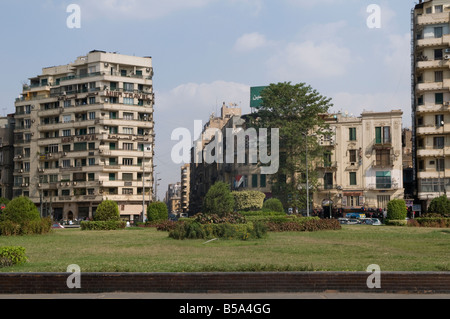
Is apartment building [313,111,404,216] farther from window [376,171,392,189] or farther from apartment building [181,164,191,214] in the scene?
apartment building [181,164,191,214]

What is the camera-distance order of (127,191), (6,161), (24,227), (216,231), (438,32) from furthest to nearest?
(6,161) → (127,191) → (438,32) → (24,227) → (216,231)

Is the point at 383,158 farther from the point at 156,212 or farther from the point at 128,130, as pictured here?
the point at 128,130

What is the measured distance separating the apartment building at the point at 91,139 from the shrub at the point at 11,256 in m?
52.9

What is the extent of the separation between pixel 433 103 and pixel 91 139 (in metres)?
42.8

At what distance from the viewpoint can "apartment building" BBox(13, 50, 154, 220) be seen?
69.9 meters

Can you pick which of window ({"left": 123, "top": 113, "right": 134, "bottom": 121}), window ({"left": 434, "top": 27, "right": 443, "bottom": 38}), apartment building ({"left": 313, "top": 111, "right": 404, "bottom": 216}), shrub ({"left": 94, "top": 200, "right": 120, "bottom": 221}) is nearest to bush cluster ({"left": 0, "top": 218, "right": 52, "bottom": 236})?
shrub ({"left": 94, "top": 200, "right": 120, "bottom": 221})

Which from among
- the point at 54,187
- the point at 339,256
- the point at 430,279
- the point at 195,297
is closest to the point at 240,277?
the point at 195,297

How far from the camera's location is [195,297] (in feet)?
36.2

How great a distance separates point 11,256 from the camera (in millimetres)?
14516

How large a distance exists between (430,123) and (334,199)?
13.5 m

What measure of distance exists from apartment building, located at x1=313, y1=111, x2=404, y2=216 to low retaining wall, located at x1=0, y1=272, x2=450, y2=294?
4736cm

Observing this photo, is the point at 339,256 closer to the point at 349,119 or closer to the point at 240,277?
the point at 240,277

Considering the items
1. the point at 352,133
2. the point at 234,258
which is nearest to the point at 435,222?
the point at 352,133

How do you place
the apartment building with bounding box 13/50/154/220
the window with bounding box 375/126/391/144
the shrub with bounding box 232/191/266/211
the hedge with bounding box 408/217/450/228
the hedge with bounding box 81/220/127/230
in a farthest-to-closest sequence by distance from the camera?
the apartment building with bounding box 13/50/154/220 → the window with bounding box 375/126/391/144 → the shrub with bounding box 232/191/266/211 → the hedge with bounding box 81/220/127/230 → the hedge with bounding box 408/217/450/228
